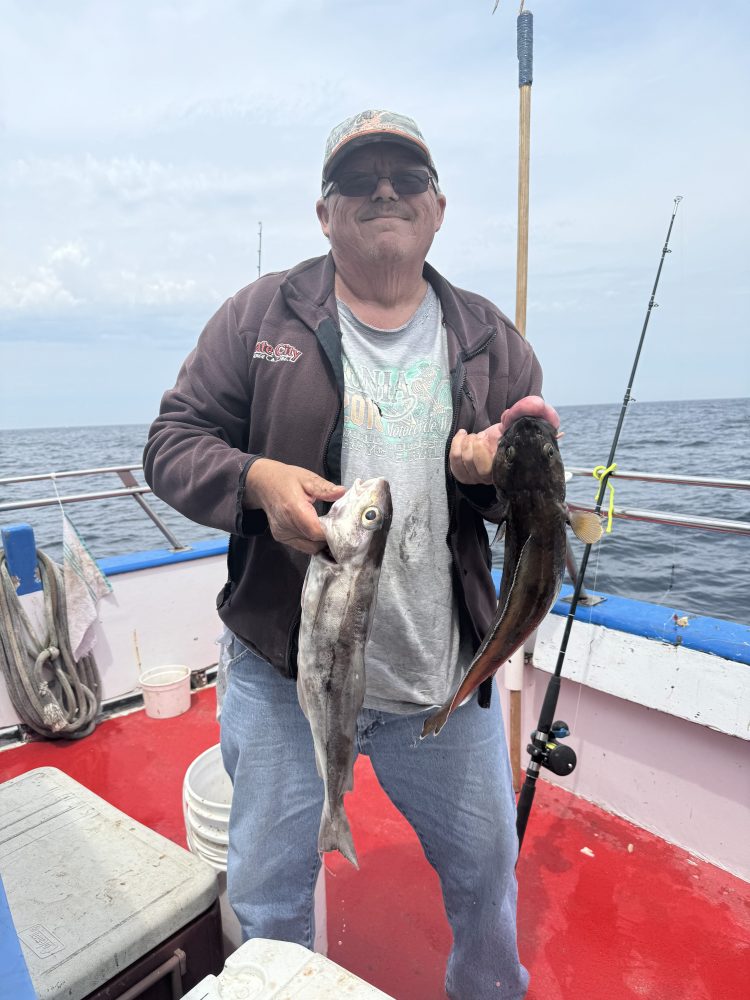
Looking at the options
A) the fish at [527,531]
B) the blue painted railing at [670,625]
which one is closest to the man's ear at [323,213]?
the fish at [527,531]

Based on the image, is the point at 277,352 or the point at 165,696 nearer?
the point at 277,352

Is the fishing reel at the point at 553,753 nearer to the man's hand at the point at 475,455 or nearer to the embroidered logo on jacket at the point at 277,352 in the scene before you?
the man's hand at the point at 475,455

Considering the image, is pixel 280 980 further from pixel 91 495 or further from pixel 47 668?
pixel 91 495

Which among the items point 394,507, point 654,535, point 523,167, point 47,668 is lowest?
point 654,535

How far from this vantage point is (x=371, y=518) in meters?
1.67

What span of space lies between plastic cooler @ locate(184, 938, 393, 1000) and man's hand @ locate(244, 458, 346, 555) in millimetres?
1073

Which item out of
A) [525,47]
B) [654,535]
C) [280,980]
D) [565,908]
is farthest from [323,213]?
[654,535]

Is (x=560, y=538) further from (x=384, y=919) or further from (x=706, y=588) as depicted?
(x=706, y=588)

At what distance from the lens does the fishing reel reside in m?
3.34

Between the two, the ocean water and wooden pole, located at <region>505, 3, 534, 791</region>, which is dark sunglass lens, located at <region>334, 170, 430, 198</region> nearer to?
wooden pole, located at <region>505, 3, 534, 791</region>

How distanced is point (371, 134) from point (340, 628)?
58.3 inches

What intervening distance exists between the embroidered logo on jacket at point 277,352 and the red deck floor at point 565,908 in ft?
9.22

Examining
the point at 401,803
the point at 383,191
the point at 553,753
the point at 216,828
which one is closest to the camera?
the point at 383,191

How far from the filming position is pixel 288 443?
2.06 metres
